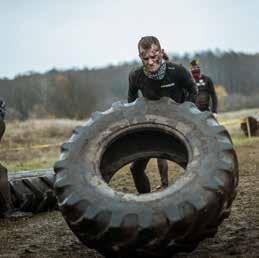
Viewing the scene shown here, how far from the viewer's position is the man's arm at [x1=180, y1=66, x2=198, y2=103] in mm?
6344

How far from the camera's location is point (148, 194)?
4680 millimetres

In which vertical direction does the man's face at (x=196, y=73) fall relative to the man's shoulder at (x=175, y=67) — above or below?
below

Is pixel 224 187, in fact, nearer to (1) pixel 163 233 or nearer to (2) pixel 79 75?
(1) pixel 163 233

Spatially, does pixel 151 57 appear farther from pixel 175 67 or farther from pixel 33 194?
pixel 33 194

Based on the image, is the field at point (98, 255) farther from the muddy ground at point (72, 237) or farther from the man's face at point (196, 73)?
the man's face at point (196, 73)

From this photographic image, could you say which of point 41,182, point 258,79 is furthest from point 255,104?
point 41,182

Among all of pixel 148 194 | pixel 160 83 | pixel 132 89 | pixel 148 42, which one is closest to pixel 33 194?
pixel 132 89

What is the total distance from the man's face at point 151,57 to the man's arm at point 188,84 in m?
0.44

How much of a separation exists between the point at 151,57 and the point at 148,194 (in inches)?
62.8

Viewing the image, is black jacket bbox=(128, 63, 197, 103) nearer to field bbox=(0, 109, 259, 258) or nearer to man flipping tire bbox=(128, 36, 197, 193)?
man flipping tire bbox=(128, 36, 197, 193)

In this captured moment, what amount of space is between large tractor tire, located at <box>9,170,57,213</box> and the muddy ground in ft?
0.68

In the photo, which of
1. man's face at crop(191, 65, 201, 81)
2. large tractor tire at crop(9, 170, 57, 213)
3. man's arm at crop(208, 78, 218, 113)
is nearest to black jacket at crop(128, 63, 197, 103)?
large tractor tire at crop(9, 170, 57, 213)

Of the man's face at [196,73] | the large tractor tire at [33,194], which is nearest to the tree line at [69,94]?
the man's face at [196,73]

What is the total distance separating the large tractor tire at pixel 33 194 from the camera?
26.4ft
